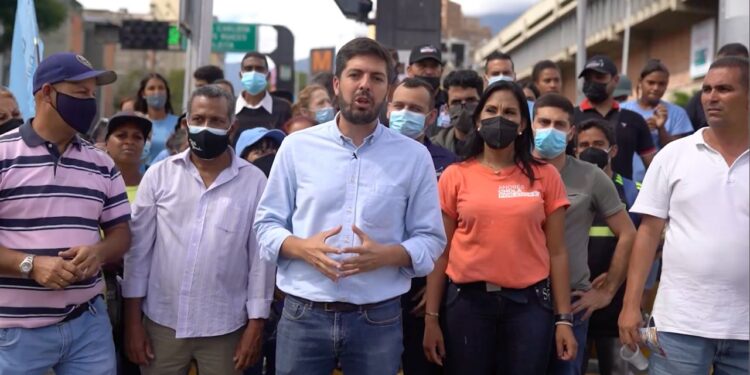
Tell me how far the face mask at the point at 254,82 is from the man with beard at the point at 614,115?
2874mm

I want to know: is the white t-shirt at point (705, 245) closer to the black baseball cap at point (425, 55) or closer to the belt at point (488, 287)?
the belt at point (488, 287)

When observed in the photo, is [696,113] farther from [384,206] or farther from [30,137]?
[30,137]

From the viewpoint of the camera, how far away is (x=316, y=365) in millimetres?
4168

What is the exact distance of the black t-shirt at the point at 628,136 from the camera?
712 centimetres

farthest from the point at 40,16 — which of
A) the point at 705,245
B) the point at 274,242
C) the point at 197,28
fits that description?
the point at 705,245

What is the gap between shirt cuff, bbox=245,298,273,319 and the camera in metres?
4.66

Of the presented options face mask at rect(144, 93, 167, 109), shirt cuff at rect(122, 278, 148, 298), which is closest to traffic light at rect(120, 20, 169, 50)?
face mask at rect(144, 93, 167, 109)

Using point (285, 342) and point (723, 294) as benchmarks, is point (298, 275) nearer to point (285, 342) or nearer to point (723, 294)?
point (285, 342)

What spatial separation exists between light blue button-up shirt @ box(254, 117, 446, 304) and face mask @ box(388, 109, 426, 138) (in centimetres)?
112

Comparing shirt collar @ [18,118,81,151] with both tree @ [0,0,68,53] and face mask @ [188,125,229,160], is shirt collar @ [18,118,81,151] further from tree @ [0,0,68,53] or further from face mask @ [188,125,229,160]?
tree @ [0,0,68,53]

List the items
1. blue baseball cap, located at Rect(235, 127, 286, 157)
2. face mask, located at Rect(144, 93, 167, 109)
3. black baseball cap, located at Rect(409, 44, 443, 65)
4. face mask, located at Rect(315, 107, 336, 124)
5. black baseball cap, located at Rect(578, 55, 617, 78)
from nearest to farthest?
blue baseball cap, located at Rect(235, 127, 286, 157) < black baseball cap, located at Rect(578, 55, 617, 78) < face mask, located at Rect(315, 107, 336, 124) < black baseball cap, located at Rect(409, 44, 443, 65) < face mask, located at Rect(144, 93, 167, 109)

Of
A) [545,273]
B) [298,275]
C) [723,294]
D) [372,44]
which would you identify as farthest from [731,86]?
[298,275]

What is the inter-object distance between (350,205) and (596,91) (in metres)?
4.03

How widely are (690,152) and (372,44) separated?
1.56 meters
